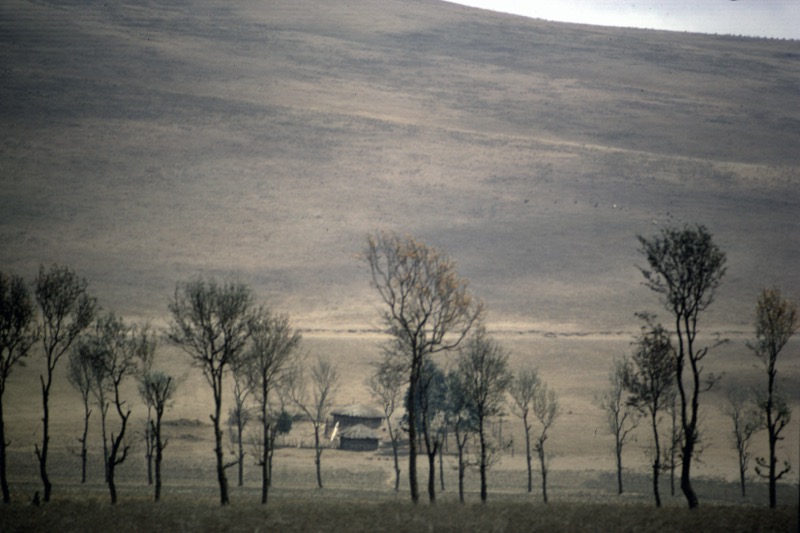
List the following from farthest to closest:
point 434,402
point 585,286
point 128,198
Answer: point 128,198 → point 585,286 → point 434,402

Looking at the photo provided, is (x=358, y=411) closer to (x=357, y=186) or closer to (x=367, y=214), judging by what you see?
(x=367, y=214)

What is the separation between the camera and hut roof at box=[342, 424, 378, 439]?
222 ft

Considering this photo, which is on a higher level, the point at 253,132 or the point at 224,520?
the point at 253,132

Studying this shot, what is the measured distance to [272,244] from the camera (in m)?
122

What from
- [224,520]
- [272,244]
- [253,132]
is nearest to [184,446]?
[224,520]

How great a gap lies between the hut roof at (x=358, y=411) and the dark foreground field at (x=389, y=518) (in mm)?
41648

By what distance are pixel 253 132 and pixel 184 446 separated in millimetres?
110869

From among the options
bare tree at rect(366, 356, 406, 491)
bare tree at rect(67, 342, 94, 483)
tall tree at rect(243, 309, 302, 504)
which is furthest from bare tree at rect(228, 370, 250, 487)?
bare tree at rect(67, 342, 94, 483)

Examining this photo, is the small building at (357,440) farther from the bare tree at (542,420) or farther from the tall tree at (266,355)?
the tall tree at (266,355)

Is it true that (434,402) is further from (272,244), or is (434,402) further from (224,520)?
(272,244)

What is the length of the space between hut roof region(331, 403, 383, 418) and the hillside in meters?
25.6

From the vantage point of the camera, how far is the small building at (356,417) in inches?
2776

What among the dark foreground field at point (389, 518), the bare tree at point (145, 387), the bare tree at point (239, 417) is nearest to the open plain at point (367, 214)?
the bare tree at point (145, 387)

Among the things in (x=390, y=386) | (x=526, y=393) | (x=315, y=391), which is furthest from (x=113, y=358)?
(x=315, y=391)
